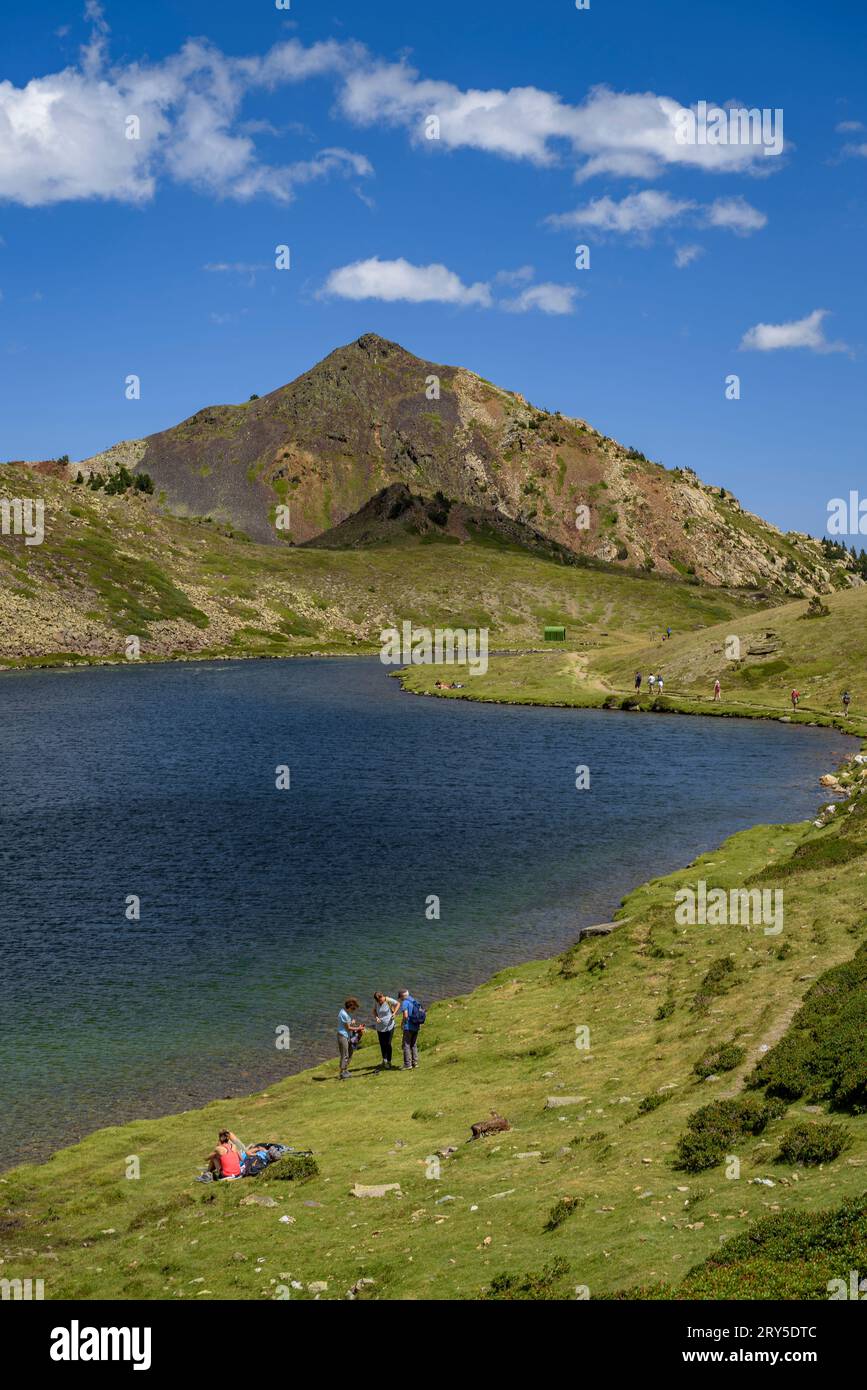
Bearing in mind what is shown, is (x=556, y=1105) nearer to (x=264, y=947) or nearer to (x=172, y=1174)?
(x=172, y=1174)

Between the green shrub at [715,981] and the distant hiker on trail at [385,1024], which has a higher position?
the green shrub at [715,981]

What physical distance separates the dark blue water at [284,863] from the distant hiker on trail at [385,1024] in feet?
10.3

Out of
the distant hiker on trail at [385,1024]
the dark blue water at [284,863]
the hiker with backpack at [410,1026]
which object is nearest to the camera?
the hiker with backpack at [410,1026]

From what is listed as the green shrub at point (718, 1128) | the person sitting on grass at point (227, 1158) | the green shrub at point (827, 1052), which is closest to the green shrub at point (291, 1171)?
the person sitting on grass at point (227, 1158)

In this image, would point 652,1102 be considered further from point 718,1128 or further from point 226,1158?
point 226,1158

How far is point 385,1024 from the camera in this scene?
3475cm

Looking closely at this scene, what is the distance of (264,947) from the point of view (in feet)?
152

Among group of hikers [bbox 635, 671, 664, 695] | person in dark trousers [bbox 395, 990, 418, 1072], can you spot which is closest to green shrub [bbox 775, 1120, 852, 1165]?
person in dark trousers [bbox 395, 990, 418, 1072]

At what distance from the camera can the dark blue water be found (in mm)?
37312

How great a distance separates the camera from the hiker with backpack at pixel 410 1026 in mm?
34375

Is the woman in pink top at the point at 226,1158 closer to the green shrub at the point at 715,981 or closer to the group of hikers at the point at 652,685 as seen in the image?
the green shrub at the point at 715,981

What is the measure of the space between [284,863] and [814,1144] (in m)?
43.1

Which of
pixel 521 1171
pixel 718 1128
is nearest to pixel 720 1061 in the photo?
pixel 718 1128

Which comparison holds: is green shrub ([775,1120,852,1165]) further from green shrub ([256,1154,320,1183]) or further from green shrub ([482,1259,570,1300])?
green shrub ([256,1154,320,1183])
